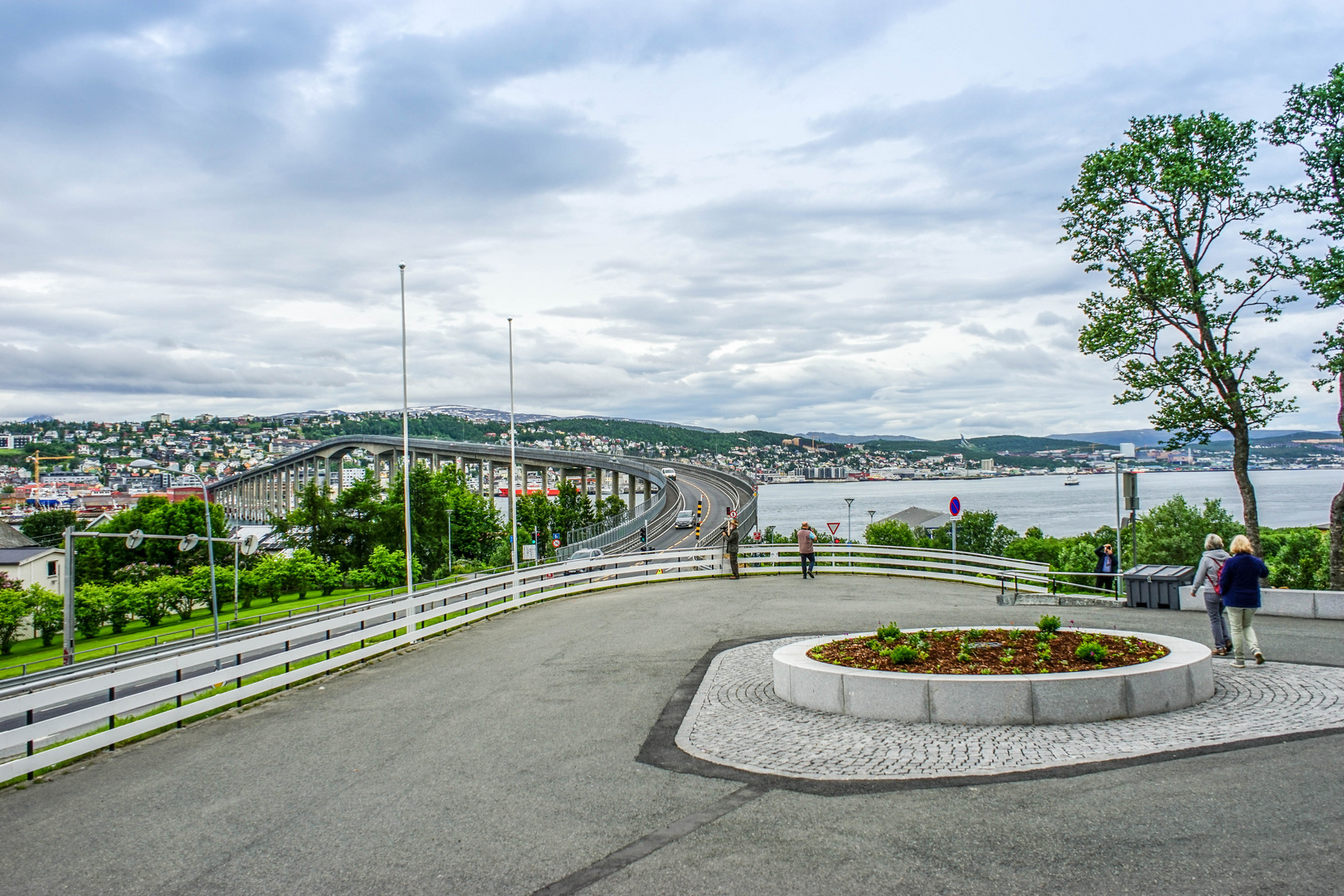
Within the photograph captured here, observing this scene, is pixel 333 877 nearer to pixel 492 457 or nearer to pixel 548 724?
pixel 548 724

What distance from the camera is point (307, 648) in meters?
11.2

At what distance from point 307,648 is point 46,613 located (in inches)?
1968

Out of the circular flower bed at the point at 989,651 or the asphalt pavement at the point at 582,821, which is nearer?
the asphalt pavement at the point at 582,821

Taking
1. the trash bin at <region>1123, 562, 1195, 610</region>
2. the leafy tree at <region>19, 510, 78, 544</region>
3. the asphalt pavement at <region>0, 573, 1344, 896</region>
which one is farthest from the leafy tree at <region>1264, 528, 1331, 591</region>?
the leafy tree at <region>19, 510, 78, 544</region>

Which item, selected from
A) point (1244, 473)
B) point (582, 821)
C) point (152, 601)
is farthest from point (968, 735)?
point (152, 601)

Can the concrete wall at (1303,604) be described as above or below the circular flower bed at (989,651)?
below

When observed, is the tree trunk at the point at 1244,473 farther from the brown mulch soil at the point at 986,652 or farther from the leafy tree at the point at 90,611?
the leafy tree at the point at 90,611

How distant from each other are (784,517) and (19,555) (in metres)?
112

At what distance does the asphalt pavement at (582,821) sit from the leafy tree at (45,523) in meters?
104

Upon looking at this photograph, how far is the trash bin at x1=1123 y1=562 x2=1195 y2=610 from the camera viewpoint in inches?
703

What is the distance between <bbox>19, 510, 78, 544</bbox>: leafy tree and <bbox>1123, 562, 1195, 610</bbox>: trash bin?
10406cm

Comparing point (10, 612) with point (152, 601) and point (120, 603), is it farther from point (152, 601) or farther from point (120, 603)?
point (152, 601)

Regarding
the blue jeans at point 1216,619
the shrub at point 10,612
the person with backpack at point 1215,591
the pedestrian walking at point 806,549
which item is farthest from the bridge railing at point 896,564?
the shrub at point 10,612

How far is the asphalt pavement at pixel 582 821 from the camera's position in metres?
4.77
